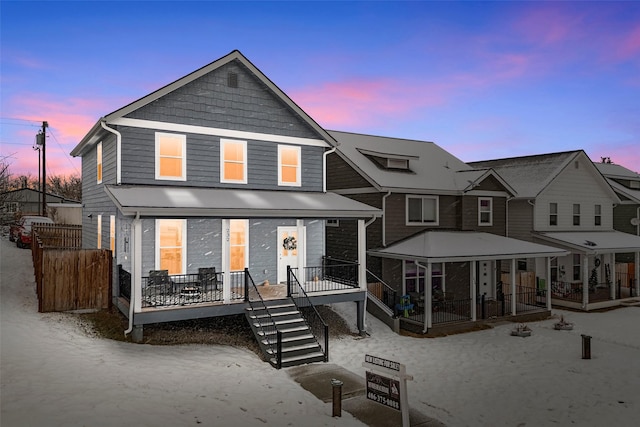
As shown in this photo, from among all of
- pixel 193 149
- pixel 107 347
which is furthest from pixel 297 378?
pixel 193 149

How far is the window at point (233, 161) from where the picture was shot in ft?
57.7

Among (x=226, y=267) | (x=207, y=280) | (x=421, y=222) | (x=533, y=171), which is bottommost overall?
(x=207, y=280)

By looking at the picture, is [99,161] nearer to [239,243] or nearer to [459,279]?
[239,243]

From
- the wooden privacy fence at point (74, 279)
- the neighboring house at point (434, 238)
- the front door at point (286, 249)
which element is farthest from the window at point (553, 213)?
the wooden privacy fence at point (74, 279)

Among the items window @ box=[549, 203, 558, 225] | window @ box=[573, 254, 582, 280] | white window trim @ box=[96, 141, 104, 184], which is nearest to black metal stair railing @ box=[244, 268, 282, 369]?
white window trim @ box=[96, 141, 104, 184]

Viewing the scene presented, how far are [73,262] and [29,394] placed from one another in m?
7.39

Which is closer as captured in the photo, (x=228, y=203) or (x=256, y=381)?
(x=256, y=381)

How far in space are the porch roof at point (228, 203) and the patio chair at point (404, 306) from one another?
15.0 feet

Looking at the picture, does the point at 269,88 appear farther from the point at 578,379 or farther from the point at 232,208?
the point at 578,379

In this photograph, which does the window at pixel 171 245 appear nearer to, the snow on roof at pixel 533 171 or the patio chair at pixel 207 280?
the patio chair at pixel 207 280

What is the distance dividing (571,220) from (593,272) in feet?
13.0

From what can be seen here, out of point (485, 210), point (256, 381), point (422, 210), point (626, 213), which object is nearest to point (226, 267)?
point (256, 381)

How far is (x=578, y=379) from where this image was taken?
42.1 feet

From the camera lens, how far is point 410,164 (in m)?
26.1
